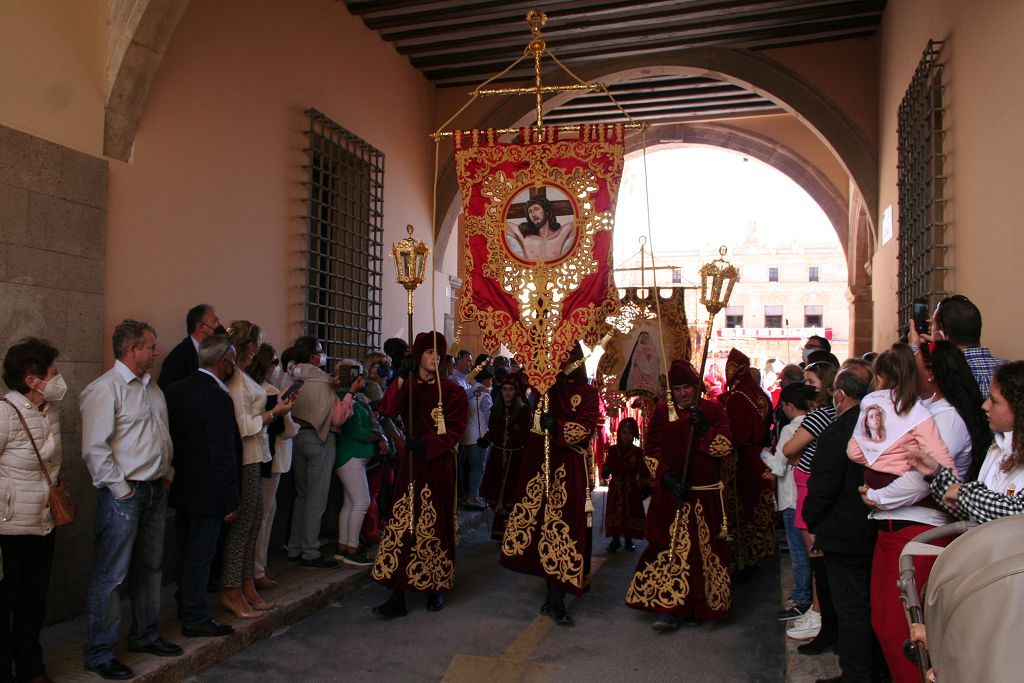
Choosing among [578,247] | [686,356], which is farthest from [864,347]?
[578,247]

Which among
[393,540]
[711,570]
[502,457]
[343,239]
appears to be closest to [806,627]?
[711,570]

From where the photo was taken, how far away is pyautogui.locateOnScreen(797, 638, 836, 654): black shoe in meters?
5.03

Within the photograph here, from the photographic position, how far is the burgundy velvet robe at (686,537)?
5.71 metres

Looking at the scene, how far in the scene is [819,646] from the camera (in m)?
5.03

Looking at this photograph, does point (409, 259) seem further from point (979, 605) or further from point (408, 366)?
point (979, 605)

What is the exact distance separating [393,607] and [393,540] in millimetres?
446

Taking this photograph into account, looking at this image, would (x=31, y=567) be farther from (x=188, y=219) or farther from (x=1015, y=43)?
(x=1015, y=43)

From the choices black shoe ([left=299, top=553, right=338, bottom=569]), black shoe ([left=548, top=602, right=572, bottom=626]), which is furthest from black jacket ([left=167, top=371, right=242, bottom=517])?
black shoe ([left=548, top=602, right=572, bottom=626])

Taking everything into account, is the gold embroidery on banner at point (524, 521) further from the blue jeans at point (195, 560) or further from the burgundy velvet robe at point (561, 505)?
the blue jeans at point (195, 560)

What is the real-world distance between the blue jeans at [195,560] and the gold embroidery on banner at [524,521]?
2016 millimetres

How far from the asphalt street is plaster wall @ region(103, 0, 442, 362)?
2.28 m

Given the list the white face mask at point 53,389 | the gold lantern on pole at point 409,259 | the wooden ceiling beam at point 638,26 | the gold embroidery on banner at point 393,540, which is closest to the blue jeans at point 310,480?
the gold embroidery on banner at point 393,540

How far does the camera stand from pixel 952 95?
6504 mm

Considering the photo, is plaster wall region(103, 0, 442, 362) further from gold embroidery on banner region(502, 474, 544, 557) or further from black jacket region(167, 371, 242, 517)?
gold embroidery on banner region(502, 474, 544, 557)
